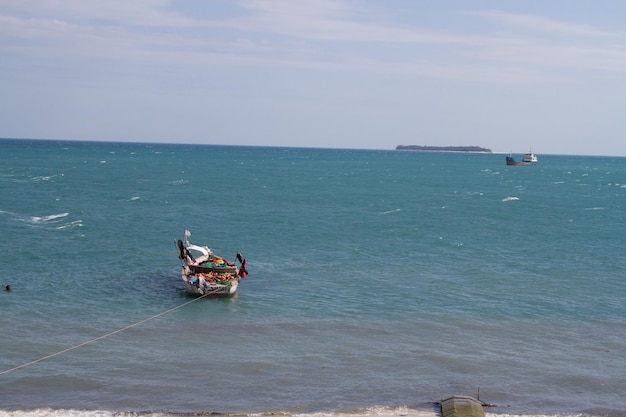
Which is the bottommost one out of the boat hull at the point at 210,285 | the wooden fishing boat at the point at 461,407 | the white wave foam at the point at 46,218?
the wooden fishing boat at the point at 461,407

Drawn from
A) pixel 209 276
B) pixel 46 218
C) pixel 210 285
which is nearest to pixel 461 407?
pixel 210 285

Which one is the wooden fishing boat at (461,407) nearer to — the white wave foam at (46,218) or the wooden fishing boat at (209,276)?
the wooden fishing boat at (209,276)

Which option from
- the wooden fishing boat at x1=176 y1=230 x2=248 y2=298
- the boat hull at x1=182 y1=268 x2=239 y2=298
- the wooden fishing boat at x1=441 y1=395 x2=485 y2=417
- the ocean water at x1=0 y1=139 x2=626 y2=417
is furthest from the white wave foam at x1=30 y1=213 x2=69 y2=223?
the wooden fishing boat at x1=441 y1=395 x2=485 y2=417

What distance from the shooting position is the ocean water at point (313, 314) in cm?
2803

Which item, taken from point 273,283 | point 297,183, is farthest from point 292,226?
point 297,183

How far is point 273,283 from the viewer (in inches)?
1812

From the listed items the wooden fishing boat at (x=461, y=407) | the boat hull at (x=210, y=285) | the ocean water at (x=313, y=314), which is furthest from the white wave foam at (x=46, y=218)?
the wooden fishing boat at (x=461, y=407)

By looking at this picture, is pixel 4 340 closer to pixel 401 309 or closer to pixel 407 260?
pixel 401 309

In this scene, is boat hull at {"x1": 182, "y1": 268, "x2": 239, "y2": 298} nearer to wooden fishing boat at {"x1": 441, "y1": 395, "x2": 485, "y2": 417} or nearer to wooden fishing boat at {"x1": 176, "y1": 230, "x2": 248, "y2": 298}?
wooden fishing boat at {"x1": 176, "y1": 230, "x2": 248, "y2": 298}

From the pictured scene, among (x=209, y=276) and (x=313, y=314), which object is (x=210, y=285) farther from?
(x=313, y=314)

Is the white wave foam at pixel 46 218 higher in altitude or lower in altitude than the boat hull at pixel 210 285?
higher

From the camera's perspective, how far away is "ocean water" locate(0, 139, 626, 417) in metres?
28.0

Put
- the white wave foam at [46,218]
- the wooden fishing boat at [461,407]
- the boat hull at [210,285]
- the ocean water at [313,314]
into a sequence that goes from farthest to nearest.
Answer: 1. the white wave foam at [46,218]
2. the boat hull at [210,285]
3. the ocean water at [313,314]
4. the wooden fishing boat at [461,407]

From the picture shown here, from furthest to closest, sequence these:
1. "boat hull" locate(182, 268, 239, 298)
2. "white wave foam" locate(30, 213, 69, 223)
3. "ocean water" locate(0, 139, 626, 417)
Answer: "white wave foam" locate(30, 213, 69, 223) → "boat hull" locate(182, 268, 239, 298) → "ocean water" locate(0, 139, 626, 417)
